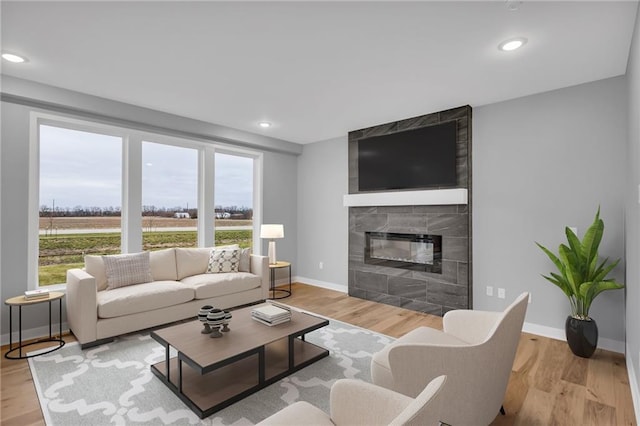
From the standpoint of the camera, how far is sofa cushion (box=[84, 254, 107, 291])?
12.0 feet

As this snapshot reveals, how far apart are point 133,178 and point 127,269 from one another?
122cm

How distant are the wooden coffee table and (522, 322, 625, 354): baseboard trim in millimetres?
2332

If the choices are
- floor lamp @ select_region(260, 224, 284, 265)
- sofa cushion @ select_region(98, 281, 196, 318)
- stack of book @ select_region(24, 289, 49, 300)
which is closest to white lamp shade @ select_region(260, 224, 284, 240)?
floor lamp @ select_region(260, 224, 284, 265)

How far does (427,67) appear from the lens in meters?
2.92

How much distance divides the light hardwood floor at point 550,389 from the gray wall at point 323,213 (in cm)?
211

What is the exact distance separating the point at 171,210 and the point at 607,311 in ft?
17.3

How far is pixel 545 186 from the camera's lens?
11.4 ft

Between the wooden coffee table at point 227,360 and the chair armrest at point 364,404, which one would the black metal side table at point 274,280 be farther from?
the chair armrest at point 364,404

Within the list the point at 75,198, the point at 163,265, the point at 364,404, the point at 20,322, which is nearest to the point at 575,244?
the point at 364,404

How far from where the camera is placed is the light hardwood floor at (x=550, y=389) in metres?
2.10

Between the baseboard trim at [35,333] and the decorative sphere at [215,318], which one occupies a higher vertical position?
the decorative sphere at [215,318]

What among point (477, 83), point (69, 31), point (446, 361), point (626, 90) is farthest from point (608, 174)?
point (69, 31)

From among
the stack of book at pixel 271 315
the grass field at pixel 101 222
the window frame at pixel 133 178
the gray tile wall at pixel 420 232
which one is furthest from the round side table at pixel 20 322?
the gray tile wall at pixel 420 232

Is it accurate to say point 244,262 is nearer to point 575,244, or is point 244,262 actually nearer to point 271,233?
point 271,233
